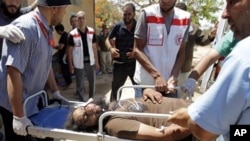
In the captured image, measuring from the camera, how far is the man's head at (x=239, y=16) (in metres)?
1.19

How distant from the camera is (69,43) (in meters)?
5.84

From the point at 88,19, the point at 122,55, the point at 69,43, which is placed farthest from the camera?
the point at 88,19

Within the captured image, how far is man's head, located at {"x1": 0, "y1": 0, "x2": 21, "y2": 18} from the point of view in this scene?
11.0 ft

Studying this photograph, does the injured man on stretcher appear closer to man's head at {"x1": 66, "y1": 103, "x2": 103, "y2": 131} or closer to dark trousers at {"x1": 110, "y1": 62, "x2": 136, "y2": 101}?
man's head at {"x1": 66, "y1": 103, "x2": 103, "y2": 131}

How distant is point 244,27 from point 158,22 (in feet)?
5.73

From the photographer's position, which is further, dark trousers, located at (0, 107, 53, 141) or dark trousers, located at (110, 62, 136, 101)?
dark trousers, located at (110, 62, 136, 101)

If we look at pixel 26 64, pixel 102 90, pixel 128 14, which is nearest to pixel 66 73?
pixel 102 90

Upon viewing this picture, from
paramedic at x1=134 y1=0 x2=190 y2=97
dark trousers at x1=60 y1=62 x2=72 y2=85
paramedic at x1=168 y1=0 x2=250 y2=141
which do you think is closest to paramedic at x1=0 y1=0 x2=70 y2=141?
paramedic at x1=134 y1=0 x2=190 y2=97

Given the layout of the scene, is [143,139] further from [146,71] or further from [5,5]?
[5,5]

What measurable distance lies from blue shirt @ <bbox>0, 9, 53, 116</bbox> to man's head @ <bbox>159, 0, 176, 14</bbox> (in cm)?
105

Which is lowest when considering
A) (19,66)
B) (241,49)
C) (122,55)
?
(122,55)

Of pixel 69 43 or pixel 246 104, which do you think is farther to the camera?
pixel 69 43

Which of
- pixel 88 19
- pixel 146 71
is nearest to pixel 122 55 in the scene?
pixel 146 71

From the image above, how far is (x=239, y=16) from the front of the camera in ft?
3.99
